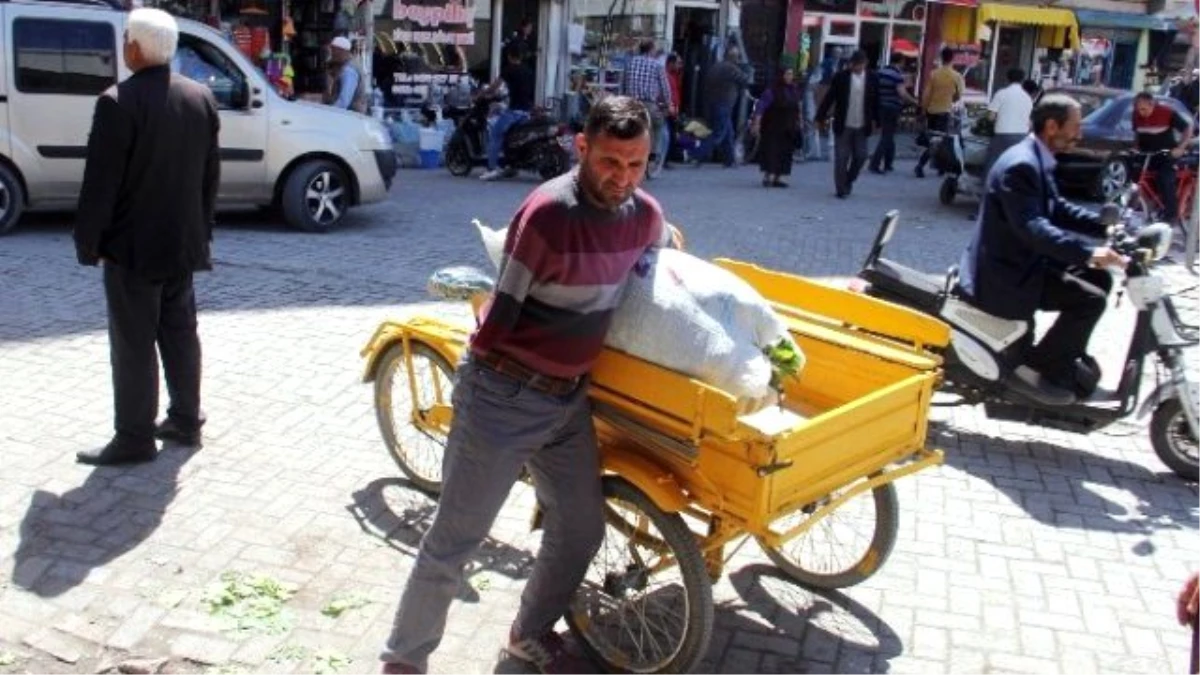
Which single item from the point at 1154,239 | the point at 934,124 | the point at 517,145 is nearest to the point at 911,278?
the point at 1154,239

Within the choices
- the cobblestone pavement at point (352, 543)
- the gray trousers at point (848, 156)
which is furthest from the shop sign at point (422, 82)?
the cobblestone pavement at point (352, 543)

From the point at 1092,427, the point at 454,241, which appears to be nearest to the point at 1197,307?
the point at 1092,427

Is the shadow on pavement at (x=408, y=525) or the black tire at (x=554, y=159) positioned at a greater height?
the black tire at (x=554, y=159)

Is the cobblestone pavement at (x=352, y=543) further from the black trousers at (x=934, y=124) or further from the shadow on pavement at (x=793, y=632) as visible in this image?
the black trousers at (x=934, y=124)

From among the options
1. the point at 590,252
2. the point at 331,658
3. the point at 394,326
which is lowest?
the point at 331,658

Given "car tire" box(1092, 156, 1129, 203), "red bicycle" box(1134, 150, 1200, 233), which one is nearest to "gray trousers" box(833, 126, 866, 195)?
"car tire" box(1092, 156, 1129, 203)

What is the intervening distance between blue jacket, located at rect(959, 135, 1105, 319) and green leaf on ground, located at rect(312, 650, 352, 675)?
11.0 ft

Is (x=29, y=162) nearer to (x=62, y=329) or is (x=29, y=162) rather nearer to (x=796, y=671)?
(x=62, y=329)

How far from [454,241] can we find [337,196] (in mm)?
1120

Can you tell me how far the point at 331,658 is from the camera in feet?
11.8

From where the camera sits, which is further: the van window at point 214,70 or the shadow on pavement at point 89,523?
the van window at point 214,70

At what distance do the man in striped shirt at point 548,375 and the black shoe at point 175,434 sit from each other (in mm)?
2203

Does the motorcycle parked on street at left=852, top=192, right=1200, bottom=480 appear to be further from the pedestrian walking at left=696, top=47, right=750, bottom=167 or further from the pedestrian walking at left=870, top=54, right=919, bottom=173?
the pedestrian walking at left=696, top=47, right=750, bottom=167

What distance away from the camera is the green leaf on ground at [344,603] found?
3.85 meters
